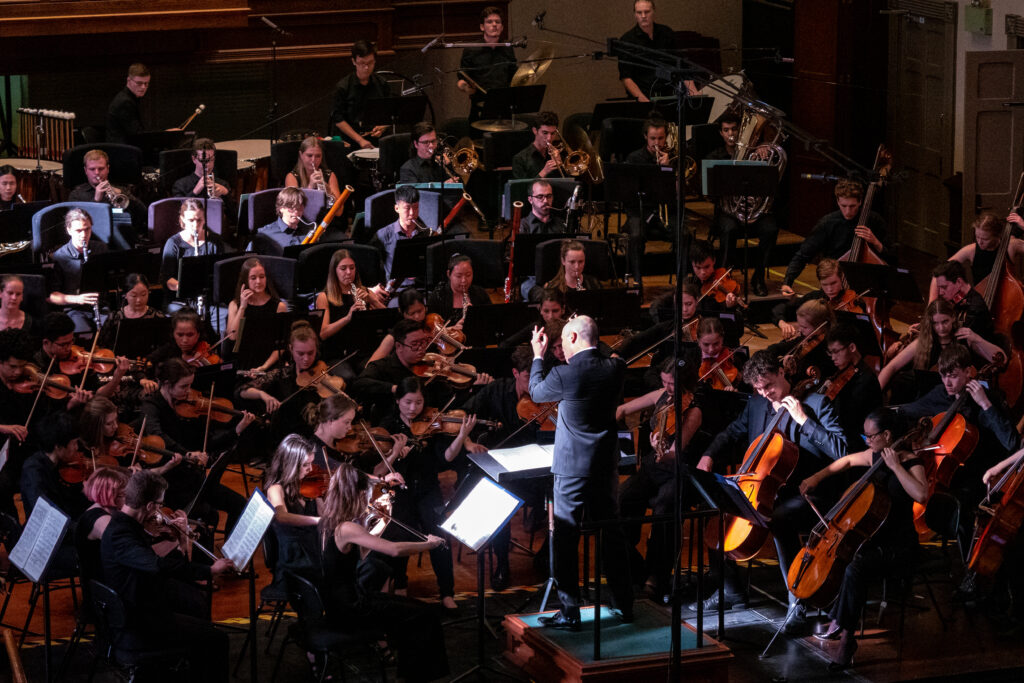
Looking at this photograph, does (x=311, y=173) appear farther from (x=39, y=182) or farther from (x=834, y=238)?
(x=834, y=238)

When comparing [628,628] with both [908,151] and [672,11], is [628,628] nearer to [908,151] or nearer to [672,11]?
[908,151]

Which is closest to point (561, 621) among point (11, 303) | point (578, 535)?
point (578, 535)

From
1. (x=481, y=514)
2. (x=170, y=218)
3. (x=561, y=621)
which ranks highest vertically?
(x=170, y=218)

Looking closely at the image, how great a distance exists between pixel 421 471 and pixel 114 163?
460 centimetres

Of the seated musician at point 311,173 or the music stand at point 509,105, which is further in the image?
the music stand at point 509,105

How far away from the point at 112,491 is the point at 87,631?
104 centimetres

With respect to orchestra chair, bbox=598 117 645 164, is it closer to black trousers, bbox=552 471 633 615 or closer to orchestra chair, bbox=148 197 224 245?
orchestra chair, bbox=148 197 224 245

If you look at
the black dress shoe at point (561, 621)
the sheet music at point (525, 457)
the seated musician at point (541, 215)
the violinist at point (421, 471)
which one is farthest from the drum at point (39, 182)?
the black dress shoe at point (561, 621)

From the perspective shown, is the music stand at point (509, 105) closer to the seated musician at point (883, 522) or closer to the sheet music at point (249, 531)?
the seated musician at point (883, 522)

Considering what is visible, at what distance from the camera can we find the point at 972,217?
1089 cm

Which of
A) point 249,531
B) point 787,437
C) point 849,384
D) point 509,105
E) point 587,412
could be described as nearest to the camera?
point 249,531

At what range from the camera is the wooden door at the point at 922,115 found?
1172 centimetres

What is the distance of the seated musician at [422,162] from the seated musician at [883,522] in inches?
184

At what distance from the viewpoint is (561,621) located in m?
6.21
